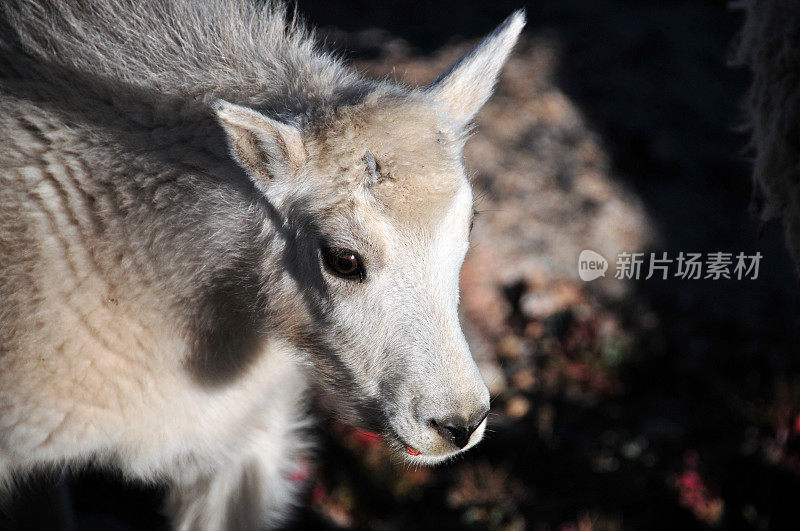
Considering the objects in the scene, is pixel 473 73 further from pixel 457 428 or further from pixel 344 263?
pixel 457 428

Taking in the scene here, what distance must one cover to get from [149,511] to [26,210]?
3.03 meters

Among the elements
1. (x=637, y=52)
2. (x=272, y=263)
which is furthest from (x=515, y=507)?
(x=637, y=52)

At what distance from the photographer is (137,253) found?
3.21 meters

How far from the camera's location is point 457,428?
2.95 m

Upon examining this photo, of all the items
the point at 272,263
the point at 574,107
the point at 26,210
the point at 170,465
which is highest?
the point at 26,210

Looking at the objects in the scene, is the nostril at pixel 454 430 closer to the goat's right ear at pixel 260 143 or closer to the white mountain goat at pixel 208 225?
the white mountain goat at pixel 208 225

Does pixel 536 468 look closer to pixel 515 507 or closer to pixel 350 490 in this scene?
pixel 515 507

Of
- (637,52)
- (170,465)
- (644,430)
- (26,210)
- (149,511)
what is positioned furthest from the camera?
(637,52)

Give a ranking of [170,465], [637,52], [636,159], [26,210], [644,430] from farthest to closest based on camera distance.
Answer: [637,52]
[636,159]
[644,430]
[170,465]
[26,210]

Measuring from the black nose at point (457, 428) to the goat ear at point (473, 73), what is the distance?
130 centimetres

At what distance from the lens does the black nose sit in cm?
294

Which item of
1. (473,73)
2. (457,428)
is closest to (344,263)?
(457,428)

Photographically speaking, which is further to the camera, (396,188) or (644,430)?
(644,430)

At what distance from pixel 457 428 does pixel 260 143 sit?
131 cm
